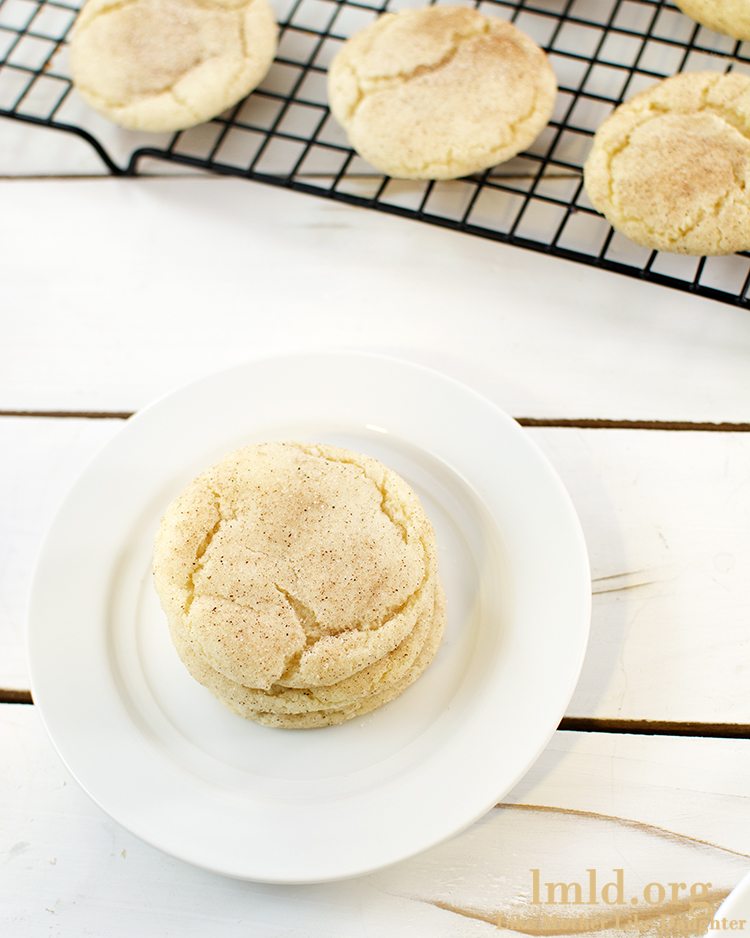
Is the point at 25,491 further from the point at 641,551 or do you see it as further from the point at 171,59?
the point at 641,551

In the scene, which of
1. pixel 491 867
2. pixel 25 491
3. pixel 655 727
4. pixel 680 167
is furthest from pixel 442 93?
pixel 491 867

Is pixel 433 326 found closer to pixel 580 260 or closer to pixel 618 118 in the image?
pixel 580 260

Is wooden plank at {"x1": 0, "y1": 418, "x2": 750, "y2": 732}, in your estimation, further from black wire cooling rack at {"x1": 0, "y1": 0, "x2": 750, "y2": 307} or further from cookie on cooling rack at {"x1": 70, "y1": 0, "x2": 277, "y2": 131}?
cookie on cooling rack at {"x1": 70, "y1": 0, "x2": 277, "y2": 131}

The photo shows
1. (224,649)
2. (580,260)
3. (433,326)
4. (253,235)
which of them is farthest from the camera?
(253,235)

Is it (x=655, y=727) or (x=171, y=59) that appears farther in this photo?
(x=171, y=59)

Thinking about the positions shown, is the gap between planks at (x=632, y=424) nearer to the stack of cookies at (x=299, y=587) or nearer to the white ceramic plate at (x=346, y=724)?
the white ceramic plate at (x=346, y=724)

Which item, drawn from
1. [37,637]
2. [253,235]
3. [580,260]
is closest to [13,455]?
[37,637]

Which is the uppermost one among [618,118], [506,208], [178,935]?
[618,118]
